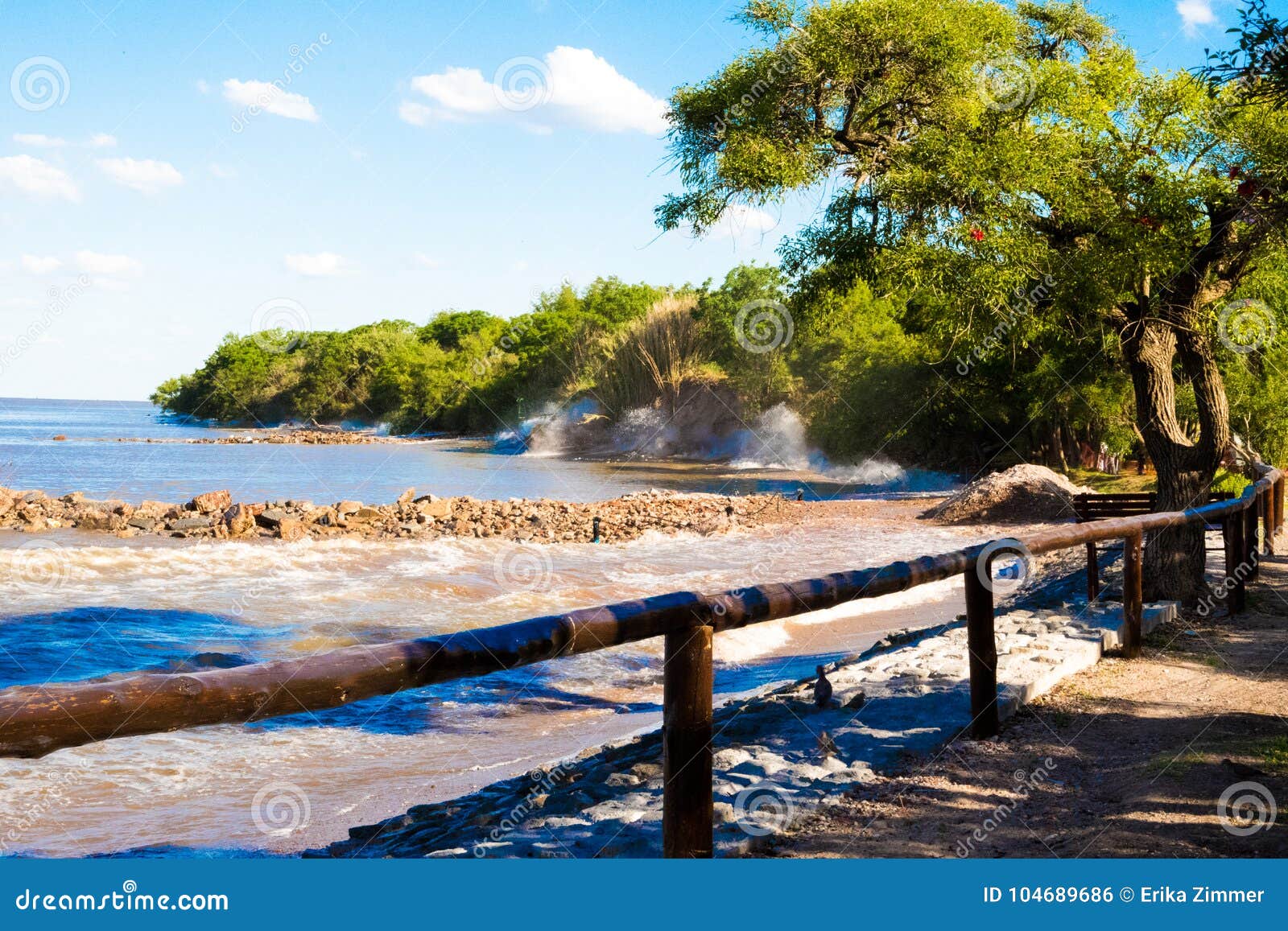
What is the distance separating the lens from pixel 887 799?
442 centimetres

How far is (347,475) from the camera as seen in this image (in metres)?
43.2

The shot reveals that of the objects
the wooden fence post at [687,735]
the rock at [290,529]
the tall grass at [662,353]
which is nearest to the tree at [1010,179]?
the wooden fence post at [687,735]

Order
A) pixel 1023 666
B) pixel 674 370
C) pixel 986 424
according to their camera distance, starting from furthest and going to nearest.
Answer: pixel 674 370
pixel 986 424
pixel 1023 666

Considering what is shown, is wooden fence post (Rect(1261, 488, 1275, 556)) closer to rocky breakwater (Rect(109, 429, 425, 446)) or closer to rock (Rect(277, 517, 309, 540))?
rock (Rect(277, 517, 309, 540))

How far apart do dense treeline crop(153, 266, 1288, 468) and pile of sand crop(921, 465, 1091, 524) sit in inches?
106

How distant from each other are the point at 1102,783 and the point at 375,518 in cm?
2007

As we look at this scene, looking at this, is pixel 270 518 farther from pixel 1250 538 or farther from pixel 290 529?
pixel 1250 538

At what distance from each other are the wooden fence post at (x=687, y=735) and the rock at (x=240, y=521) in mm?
19309

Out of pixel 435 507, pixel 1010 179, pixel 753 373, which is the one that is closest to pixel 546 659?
pixel 1010 179

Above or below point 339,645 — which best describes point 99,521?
above

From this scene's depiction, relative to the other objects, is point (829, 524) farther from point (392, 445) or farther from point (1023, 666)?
point (392, 445)

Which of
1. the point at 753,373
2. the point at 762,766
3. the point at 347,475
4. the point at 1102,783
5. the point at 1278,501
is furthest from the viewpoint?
the point at 753,373

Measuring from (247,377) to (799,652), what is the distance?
103 meters

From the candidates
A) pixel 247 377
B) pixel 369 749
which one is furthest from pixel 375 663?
pixel 247 377
